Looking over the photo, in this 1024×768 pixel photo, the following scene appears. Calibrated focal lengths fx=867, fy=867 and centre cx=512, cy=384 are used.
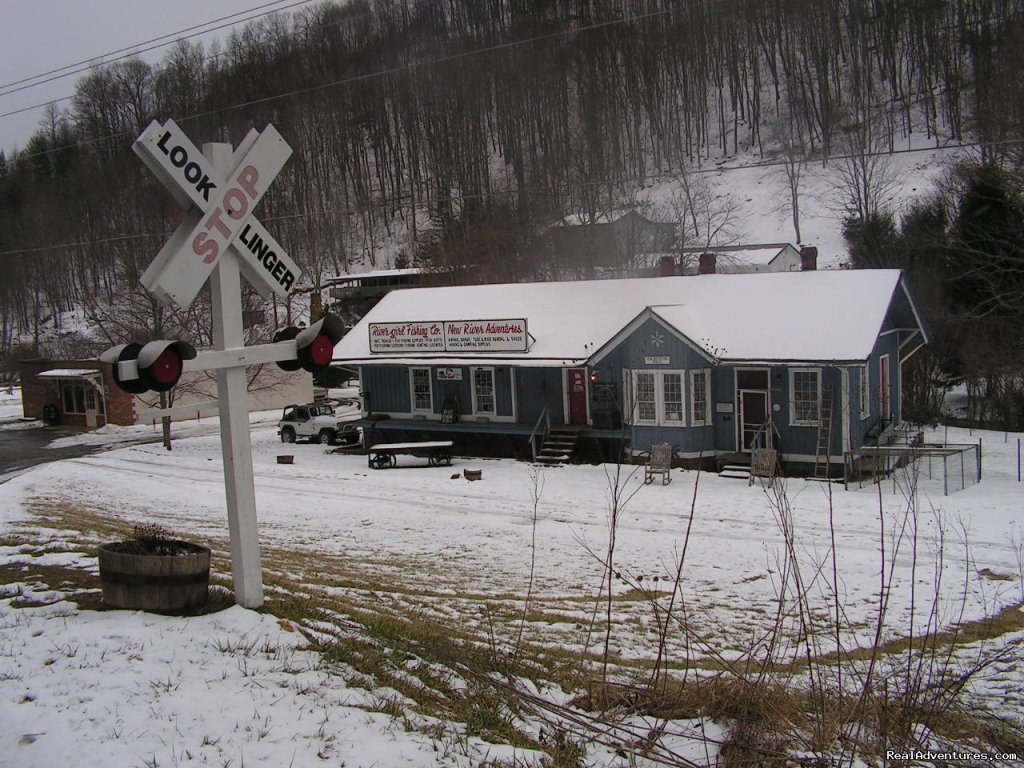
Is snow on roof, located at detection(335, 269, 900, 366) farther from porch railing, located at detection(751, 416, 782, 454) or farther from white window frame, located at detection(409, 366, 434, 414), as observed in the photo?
porch railing, located at detection(751, 416, 782, 454)

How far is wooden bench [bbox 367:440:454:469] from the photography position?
969 inches

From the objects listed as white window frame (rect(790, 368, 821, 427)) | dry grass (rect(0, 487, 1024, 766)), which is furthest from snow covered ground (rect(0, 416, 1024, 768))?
white window frame (rect(790, 368, 821, 427))

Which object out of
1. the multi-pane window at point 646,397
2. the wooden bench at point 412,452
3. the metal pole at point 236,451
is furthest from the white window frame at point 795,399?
the metal pole at point 236,451

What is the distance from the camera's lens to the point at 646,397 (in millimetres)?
22781

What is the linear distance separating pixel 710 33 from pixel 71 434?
208 feet

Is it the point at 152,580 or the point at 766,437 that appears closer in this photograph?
the point at 152,580

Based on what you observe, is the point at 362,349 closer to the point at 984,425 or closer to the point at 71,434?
the point at 71,434

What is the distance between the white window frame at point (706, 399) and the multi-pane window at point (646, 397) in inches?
38.3

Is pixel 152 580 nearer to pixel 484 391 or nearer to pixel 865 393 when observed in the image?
pixel 865 393

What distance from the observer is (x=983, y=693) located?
6836mm

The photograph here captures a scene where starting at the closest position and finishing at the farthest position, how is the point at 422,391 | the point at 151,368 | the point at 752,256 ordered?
A: the point at 151,368 < the point at 422,391 < the point at 752,256

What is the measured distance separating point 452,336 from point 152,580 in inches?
762

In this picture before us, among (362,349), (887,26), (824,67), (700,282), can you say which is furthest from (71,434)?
(887,26)

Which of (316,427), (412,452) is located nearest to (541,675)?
→ (412,452)
